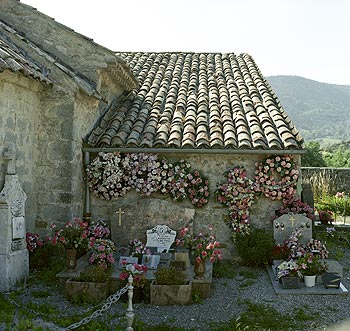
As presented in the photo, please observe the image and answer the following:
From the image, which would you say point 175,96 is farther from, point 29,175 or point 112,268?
point 112,268

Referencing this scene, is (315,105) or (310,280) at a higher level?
(315,105)

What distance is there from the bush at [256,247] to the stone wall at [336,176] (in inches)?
395

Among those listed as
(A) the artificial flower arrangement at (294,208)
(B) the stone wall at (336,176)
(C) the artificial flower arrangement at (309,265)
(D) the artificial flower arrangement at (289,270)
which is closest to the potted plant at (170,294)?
(D) the artificial flower arrangement at (289,270)

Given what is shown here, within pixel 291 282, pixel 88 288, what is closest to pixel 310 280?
pixel 291 282

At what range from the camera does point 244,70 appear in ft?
48.1

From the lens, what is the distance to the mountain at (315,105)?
11769 centimetres

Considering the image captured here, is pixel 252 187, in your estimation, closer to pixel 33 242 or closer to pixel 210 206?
pixel 210 206

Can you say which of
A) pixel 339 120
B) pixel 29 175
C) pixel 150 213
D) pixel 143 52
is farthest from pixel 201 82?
pixel 339 120

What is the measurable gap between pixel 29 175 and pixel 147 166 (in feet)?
7.58

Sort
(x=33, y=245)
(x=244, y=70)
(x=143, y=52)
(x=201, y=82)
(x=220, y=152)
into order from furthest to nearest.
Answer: (x=143, y=52) < (x=244, y=70) < (x=201, y=82) < (x=220, y=152) < (x=33, y=245)

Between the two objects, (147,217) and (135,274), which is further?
(147,217)

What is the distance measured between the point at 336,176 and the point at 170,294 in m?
13.7

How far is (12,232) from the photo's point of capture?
7.86 m

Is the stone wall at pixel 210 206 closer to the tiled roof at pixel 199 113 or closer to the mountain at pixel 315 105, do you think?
the tiled roof at pixel 199 113
